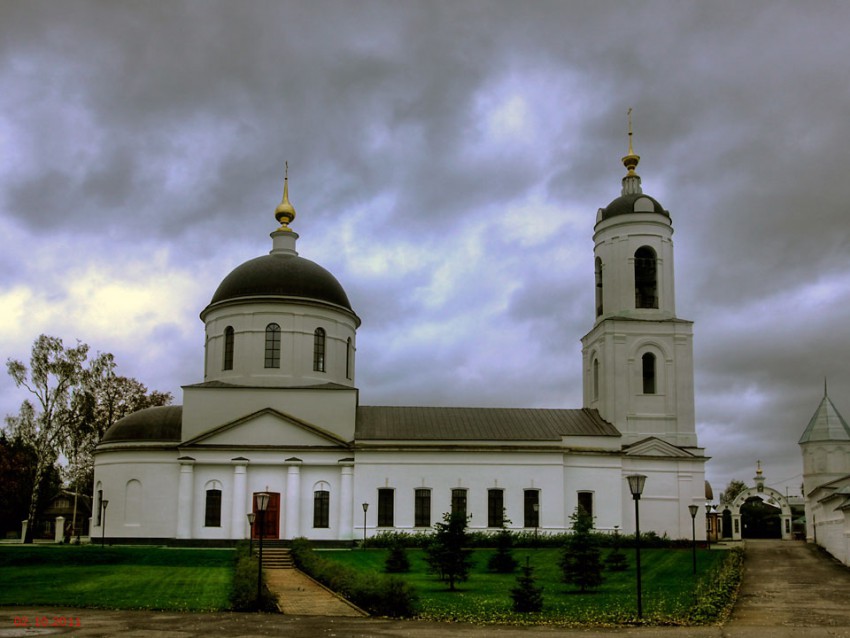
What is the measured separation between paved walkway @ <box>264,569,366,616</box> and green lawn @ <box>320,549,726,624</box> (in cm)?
183

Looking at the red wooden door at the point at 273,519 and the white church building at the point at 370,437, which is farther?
the white church building at the point at 370,437

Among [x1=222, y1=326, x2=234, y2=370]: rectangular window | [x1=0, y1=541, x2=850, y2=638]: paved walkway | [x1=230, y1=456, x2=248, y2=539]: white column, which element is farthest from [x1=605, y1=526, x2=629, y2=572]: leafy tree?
[x1=222, y1=326, x2=234, y2=370]: rectangular window

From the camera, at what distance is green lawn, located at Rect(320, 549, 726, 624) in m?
19.3

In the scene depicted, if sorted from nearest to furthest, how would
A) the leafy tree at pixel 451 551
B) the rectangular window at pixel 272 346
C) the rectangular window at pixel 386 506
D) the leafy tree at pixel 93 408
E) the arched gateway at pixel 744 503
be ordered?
the leafy tree at pixel 451 551, the rectangular window at pixel 386 506, the rectangular window at pixel 272 346, the leafy tree at pixel 93 408, the arched gateway at pixel 744 503

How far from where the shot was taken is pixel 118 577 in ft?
90.8

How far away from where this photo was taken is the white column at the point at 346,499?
40.9 m

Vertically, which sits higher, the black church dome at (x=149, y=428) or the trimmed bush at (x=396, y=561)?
the black church dome at (x=149, y=428)

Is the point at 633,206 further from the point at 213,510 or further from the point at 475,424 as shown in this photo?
the point at 213,510

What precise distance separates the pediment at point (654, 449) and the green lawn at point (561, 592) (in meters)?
6.89

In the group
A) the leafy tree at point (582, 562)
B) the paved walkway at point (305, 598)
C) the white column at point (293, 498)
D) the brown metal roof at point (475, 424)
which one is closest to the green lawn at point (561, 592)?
the leafy tree at point (582, 562)

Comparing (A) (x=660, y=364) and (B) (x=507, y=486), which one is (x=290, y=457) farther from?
(A) (x=660, y=364)

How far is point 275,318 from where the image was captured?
44.3 m

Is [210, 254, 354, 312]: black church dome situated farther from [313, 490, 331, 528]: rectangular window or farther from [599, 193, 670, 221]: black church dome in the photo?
[599, 193, 670, 221]: black church dome

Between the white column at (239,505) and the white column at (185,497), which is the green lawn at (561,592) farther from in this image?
the white column at (185,497)
